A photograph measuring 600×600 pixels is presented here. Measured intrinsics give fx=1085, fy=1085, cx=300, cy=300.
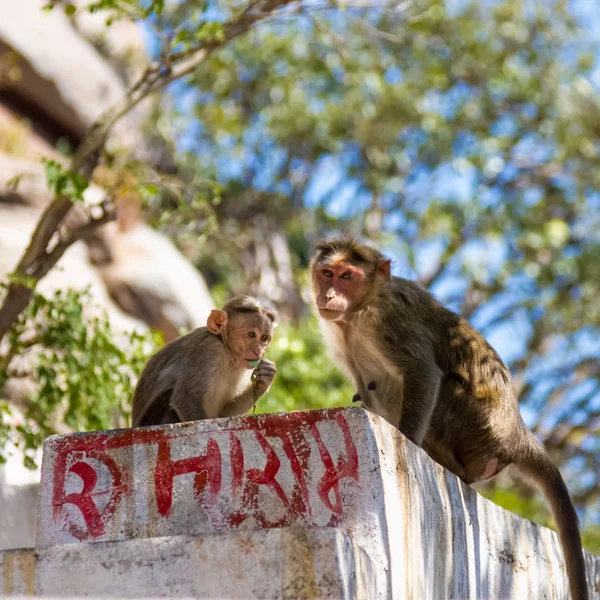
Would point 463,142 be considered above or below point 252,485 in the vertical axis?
above

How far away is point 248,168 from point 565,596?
1160cm

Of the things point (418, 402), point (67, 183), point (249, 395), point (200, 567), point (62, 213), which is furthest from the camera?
point (62, 213)

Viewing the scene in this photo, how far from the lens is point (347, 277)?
5379mm

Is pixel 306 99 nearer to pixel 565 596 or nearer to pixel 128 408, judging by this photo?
pixel 128 408

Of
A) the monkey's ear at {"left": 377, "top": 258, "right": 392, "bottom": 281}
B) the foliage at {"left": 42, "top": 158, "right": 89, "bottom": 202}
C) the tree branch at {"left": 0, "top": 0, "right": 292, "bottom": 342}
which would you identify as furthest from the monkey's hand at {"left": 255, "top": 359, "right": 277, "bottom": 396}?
the tree branch at {"left": 0, "top": 0, "right": 292, "bottom": 342}

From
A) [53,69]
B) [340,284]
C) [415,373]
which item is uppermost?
[53,69]

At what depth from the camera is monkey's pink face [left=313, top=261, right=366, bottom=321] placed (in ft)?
17.3

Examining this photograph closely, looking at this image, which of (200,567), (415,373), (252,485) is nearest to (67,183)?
(415,373)

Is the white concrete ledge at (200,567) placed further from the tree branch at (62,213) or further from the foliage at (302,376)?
the foliage at (302,376)

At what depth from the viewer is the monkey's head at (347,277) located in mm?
5301

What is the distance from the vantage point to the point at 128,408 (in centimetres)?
855

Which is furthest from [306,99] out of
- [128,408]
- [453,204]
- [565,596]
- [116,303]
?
[565,596]

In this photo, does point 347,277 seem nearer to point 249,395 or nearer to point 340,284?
point 340,284

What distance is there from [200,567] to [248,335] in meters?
1.81
